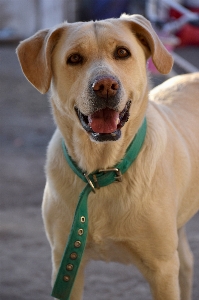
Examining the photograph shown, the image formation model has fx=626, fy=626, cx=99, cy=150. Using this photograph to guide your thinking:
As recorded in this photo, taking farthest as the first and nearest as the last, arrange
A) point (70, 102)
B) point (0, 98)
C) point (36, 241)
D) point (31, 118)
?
point (0, 98), point (31, 118), point (36, 241), point (70, 102)

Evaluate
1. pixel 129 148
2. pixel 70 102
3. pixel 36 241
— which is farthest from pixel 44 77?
pixel 36 241

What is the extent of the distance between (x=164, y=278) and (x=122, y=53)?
1057 mm

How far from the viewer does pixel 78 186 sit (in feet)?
9.84

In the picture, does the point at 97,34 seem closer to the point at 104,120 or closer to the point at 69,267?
the point at 104,120

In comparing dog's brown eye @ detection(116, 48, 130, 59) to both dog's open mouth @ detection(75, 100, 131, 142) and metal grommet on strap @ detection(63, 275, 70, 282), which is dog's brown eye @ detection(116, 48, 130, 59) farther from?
metal grommet on strap @ detection(63, 275, 70, 282)

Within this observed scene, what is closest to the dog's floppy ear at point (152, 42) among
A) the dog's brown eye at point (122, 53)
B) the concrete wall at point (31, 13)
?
the dog's brown eye at point (122, 53)

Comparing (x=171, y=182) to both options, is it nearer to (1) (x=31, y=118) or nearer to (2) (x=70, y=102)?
(2) (x=70, y=102)

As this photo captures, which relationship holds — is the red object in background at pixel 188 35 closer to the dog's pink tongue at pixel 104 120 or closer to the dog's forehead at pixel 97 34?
the dog's forehead at pixel 97 34

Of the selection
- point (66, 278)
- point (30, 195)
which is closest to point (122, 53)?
point (66, 278)

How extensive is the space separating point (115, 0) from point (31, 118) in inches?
282

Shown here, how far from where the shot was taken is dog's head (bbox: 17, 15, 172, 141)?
270 cm

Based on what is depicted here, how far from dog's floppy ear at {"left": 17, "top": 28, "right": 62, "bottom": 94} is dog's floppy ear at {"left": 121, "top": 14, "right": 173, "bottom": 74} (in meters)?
0.36

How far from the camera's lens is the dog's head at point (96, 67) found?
2697 millimetres

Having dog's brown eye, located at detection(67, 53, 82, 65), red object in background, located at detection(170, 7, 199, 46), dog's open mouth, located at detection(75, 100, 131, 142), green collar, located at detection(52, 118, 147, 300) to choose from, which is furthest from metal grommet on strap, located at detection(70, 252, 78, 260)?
red object in background, located at detection(170, 7, 199, 46)
